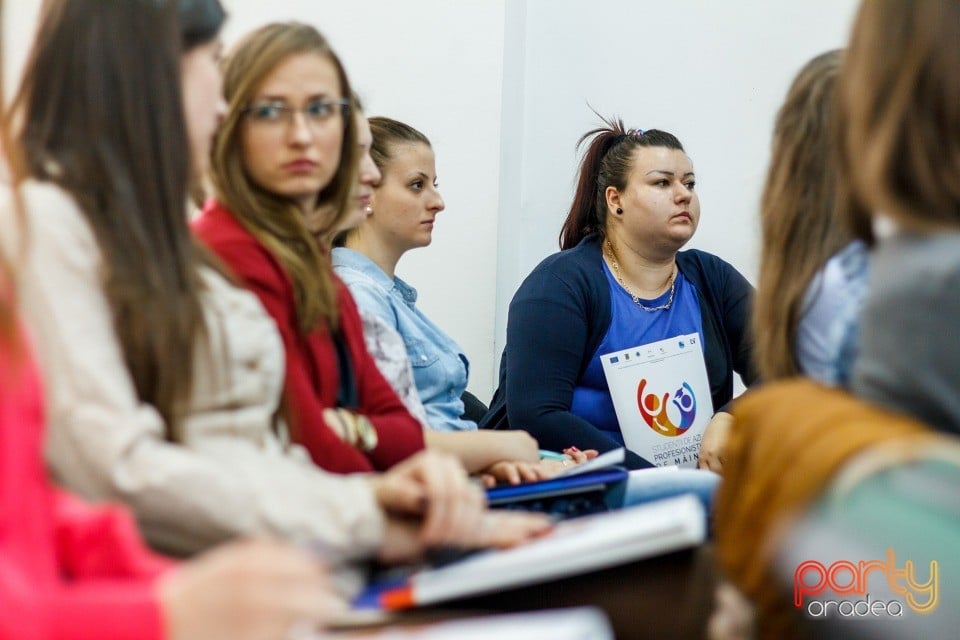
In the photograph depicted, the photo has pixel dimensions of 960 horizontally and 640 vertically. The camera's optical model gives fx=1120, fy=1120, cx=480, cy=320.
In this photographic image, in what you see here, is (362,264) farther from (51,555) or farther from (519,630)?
(519,630)

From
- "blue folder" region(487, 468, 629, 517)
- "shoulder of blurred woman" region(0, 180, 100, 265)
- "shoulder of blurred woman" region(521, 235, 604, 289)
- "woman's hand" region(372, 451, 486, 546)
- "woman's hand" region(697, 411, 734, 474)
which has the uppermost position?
"shoulder of blurred woman" region(0, 180, 100, 265)

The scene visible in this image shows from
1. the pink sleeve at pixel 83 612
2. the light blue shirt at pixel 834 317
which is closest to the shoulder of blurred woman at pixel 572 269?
the light blue shirt at pixel 834 317

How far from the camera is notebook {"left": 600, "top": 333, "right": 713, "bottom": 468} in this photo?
273cm

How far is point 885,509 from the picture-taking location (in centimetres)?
77

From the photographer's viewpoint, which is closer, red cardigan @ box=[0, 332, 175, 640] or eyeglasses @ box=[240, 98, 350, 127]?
red cardigan @ box=[0, 332, 175, 640]

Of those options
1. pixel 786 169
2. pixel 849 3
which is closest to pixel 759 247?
pixel 786 169

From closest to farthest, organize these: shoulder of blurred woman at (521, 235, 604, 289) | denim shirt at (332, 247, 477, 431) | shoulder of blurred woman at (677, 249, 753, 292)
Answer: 1. denim shirt at (332, 247, 477, 431)
2. shoulder of blurred woman at (521, 235, 604, 289)
3. shoulder of blurred woman at (677, 249, 753, 292)

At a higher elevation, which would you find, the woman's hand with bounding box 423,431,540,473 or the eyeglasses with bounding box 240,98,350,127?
the eyeglasses with bounding box 240,98,350,127

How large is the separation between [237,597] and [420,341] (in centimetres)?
150

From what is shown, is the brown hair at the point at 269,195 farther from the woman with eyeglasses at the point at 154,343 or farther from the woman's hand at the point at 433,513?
the woman's hand at the point at 433,513

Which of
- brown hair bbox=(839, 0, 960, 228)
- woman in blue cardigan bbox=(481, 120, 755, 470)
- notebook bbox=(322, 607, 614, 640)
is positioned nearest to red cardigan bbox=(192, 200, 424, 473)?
notebook bbox=(322, 607, 614, 640)

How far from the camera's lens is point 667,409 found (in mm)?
2764

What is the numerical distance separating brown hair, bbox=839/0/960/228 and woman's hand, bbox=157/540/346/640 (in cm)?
62

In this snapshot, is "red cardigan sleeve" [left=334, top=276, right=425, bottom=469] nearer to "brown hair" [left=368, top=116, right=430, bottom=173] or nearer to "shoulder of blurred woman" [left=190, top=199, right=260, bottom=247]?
"shoulder of blurred woman" [left=190, top=199, right=260, bottom=247]
